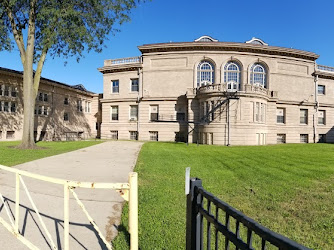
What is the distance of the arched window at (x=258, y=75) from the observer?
26.8 metres

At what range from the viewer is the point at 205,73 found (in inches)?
1051

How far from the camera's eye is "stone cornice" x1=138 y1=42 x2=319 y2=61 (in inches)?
1017

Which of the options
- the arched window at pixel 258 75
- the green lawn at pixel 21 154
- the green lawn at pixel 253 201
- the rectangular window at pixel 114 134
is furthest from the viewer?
the rectangular window at pixel 114 134

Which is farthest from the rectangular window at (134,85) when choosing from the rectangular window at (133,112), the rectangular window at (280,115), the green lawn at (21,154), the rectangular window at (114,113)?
the rectangular window at (280,115)

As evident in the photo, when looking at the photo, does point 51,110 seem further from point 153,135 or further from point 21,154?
point 21,154

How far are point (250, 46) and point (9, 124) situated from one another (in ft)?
102

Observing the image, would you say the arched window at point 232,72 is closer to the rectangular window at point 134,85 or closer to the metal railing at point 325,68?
the rectangular window at point 134,85

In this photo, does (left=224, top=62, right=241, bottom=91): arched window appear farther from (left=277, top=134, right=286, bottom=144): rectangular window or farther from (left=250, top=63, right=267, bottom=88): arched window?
(left=277, top=134, right=286, bottom=144): rectangular window

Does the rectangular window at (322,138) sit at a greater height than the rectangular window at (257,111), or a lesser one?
lesser

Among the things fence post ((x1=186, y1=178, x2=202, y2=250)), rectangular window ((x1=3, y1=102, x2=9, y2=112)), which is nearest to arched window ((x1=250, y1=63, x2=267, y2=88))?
fence post ((x1=186, y1=178, x2=202, y2=250))

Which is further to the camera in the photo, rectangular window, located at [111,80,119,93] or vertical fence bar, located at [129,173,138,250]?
rectangular window, located at [111,80,119,93]

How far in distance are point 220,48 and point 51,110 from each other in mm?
25093

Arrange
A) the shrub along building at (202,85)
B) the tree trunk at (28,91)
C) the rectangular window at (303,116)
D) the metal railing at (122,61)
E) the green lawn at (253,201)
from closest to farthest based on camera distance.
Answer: the green lawn at (253,201) → the tree trunk at (28,91) → the shrub along building at (202,85) → the rectangular window at (303,116) → the metal railing at (122,61)

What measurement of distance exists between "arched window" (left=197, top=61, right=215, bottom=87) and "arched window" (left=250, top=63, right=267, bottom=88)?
17.4 feet
